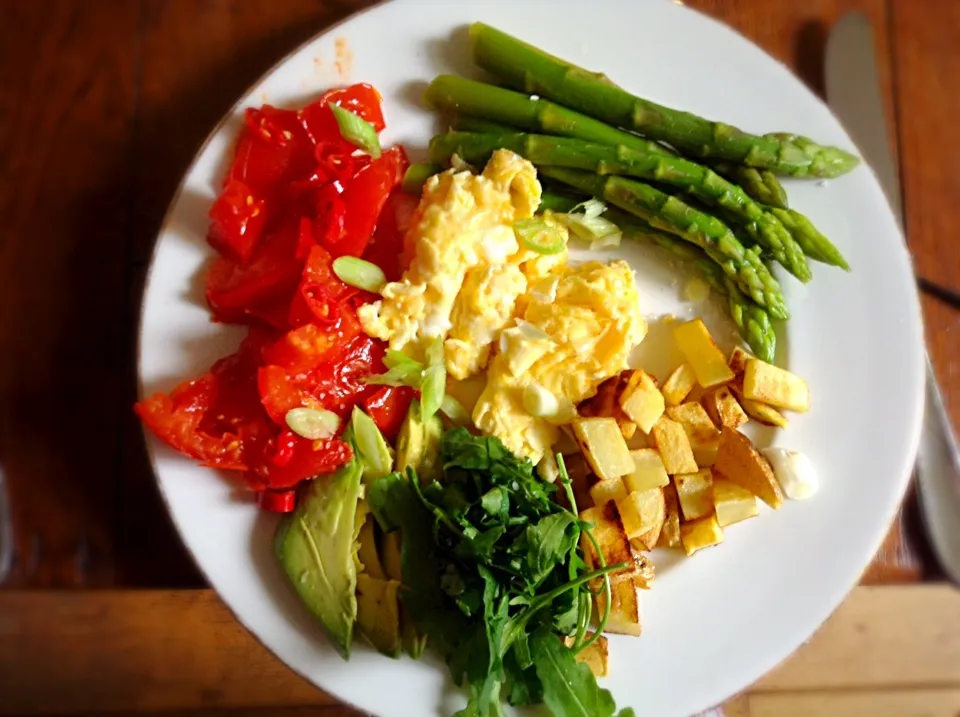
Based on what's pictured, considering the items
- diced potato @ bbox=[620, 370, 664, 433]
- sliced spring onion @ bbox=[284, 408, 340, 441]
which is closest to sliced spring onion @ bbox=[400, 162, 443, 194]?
sliced spring onion @ bbox=[284, 408, 340, 441]

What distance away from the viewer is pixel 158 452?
6.20ft

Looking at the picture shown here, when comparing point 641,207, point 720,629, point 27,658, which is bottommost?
point 27,658

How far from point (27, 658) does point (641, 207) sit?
2.03 metres

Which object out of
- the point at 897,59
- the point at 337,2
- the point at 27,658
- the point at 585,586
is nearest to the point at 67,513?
the point at 27,658

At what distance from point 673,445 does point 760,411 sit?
0.26m

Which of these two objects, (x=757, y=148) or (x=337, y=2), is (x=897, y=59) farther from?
(x=337, y=2)

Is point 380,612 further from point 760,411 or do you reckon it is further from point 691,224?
point 691,224

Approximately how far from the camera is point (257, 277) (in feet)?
6.24

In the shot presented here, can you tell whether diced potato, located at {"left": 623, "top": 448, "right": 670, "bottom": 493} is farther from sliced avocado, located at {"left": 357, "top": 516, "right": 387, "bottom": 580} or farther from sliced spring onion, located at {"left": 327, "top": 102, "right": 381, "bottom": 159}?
sliced spring onion, located at {"left": 327, "top": 102, "right": 381, "bottom": 159}

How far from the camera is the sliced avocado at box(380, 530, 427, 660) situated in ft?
6.13

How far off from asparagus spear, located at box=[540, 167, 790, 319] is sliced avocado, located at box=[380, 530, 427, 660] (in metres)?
1.03

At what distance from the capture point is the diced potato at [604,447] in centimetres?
191

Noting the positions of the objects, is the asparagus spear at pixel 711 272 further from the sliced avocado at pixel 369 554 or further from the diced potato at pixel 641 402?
the sliced avocado at pixel 369 554

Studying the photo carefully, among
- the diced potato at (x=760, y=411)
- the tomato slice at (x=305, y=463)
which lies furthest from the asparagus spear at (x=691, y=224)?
the tomato slice at (x=305, y=463)
